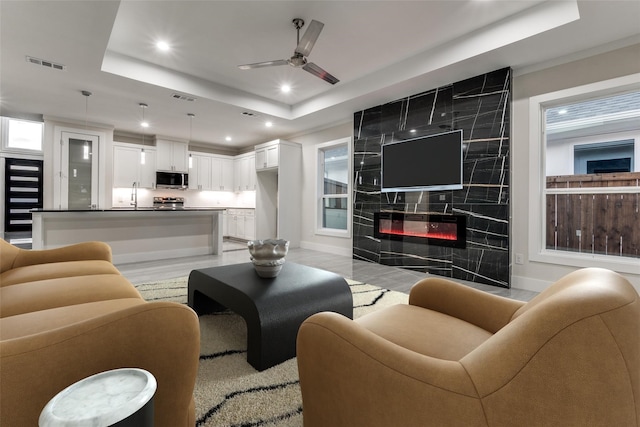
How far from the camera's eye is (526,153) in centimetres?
347

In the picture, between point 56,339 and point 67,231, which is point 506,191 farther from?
point 67,231

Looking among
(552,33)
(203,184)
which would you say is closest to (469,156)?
(552,33)

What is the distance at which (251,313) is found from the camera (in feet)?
5.33

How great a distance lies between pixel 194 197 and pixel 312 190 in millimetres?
3790

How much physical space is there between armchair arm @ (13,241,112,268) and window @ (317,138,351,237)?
405cm

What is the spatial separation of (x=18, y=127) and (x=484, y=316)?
28.0 ft

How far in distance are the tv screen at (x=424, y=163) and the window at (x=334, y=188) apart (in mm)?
1078

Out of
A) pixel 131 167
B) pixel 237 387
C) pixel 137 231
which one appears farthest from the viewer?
pixel 131 167

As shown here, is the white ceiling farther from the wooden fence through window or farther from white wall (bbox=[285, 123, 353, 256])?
the wooden fence through window

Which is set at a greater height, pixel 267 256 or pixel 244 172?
pixel 244 172

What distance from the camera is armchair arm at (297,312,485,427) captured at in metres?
0.67

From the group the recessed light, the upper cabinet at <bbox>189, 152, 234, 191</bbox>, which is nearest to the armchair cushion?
the recessed light

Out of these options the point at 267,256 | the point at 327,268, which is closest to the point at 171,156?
the point at 327,268

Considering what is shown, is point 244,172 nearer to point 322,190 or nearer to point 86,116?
point 322,190
